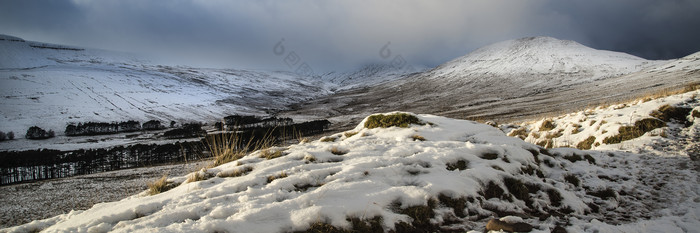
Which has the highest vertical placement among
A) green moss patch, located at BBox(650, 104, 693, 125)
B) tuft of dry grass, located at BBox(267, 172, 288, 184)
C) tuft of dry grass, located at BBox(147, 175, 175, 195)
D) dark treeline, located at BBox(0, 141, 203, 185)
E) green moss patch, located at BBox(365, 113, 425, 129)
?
green moss patch, located at BBox(365, 113, 425, 129)

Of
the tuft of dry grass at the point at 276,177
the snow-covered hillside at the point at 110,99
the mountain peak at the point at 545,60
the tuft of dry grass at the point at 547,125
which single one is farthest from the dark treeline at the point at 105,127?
the mountain peak at the point at 545,60

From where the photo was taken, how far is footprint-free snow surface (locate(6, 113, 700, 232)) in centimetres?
390

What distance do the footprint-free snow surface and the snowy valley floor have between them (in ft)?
0.06

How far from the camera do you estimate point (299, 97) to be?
550ft

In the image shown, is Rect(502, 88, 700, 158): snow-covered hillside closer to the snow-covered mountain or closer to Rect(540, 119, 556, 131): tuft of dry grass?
Rect(540, 119, 556, 131): tuft of dry grass

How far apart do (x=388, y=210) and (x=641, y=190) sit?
582 centimetres

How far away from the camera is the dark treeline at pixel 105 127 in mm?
69812

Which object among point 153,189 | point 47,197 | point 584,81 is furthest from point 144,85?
point 584,81

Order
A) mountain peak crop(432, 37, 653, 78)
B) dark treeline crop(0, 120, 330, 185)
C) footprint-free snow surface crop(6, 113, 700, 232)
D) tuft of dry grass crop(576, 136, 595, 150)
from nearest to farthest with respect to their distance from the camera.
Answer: footprint-free snow surface crop(6, 113, 700, 232) → tuft of dry grass crop(576, 136, 595, 150) → dark treeline crop(0, 120, 330, 185) → mountain peak crop(432, 37, 653, 78)

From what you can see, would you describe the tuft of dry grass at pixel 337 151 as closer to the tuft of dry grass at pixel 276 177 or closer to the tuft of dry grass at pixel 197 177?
the tuft of dry grass at pixel 276 177

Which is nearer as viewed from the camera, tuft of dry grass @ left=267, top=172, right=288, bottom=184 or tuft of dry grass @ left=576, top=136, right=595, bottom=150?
tuft of dry grass @ left=267, top=172, right=288, bottom=184

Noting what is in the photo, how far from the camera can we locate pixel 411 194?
441cm

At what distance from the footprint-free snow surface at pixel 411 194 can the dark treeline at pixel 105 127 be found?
3441 inches

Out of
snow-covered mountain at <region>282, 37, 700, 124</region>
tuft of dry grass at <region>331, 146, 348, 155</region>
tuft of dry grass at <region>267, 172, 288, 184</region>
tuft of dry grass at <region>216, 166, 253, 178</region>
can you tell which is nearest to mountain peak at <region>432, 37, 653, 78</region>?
snow-covered mountain at <region>282, 37, 700, 124</region>
